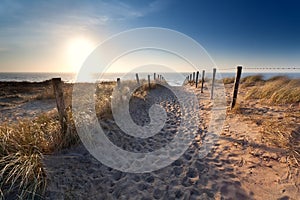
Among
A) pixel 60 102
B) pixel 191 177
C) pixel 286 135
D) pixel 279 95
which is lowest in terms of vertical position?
pixel 191 177

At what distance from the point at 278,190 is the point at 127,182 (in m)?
2.28

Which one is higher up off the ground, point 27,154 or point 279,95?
point 279,95

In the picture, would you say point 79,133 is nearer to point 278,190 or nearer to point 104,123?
point 104,123

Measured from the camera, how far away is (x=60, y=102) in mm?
3379

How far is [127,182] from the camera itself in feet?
8.95

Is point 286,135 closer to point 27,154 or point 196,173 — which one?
point 196,173

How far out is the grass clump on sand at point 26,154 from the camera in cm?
208

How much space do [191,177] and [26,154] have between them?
106 inches

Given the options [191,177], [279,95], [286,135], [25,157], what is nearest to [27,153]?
[25,157]

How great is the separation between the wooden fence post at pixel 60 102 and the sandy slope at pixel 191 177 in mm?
545

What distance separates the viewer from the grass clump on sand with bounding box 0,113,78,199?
2.08 metres

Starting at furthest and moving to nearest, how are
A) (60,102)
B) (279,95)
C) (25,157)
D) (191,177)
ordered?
(279,95) < (60,102) < (191,177) < (25,157)

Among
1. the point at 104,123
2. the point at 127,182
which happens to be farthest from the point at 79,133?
the point at 127,182

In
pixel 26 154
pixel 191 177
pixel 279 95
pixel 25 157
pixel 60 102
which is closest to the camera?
pixel 25 157
